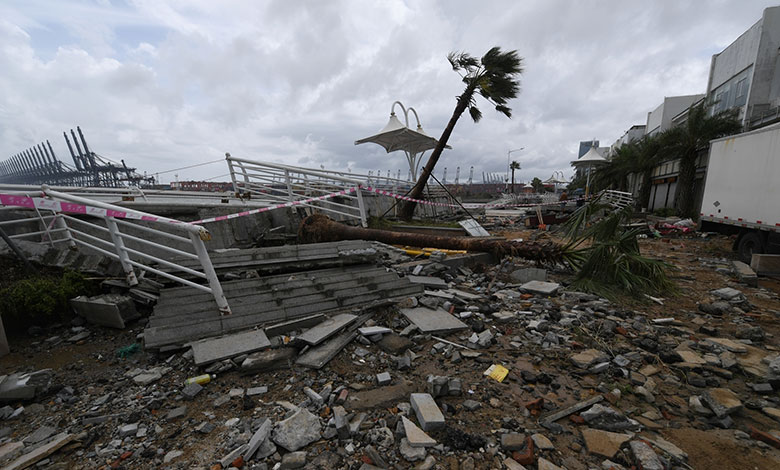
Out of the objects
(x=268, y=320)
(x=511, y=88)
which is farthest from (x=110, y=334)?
(x=511, y=88)

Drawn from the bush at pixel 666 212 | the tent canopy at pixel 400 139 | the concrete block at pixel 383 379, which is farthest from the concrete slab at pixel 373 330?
the bush at pixel 666 212

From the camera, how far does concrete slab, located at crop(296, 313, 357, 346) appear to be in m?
2.93

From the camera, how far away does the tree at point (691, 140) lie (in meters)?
15.2

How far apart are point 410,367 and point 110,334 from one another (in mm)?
3301

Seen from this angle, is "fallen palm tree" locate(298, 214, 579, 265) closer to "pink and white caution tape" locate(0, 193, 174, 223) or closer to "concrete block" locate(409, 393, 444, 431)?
"pink and white caution tape" locate(0, 193, 174, 223)

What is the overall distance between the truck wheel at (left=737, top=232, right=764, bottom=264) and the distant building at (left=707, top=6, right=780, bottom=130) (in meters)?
13.1

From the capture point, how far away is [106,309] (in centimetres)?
324

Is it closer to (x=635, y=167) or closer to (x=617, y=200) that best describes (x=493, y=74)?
(x=617, y=200)

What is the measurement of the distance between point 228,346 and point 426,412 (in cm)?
194

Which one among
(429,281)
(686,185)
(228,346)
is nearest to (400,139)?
(429,281)

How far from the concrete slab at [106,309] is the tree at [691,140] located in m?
23.1

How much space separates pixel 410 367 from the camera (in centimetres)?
276

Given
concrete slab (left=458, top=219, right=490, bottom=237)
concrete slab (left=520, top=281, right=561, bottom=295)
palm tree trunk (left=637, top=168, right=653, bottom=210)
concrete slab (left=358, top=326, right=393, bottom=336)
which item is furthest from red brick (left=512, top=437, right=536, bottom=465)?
palm tree trunk (left=637, top=168, right=653, bottom=210)

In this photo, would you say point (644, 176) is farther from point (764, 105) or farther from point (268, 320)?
point (268, 320)
